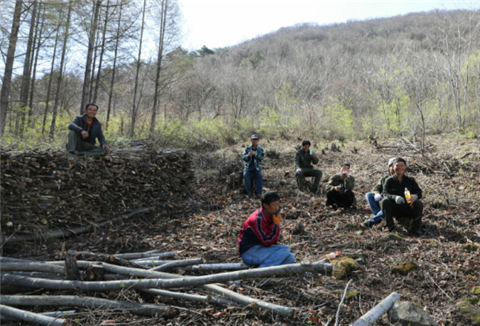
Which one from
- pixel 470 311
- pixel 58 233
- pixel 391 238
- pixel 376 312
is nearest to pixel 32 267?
pixel 58 233

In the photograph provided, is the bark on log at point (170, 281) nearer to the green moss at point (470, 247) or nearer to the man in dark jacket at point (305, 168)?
the green moss at point (470, 247)

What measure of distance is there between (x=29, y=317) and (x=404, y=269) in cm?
424

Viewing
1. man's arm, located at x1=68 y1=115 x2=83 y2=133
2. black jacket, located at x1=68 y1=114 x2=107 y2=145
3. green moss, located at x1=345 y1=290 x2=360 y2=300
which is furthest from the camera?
black jacket, located at x1=68 y1=114 x2=107 y2=145

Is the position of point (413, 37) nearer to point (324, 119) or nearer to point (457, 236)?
point (324, 119)

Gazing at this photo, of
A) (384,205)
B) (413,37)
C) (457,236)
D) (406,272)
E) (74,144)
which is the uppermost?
(413,37)

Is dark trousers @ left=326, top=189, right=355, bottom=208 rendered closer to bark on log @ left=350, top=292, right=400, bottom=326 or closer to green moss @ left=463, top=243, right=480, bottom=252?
green moss @ left=463, top=243, right=480, bottom=252

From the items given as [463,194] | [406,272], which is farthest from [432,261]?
[463,194]

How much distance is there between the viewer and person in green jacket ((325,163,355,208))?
7.05 m

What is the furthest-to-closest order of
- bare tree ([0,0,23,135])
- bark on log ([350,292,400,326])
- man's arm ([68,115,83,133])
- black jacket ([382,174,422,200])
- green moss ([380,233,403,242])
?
1. bare tree ([0,0,23,135])
2. man's arm ([68,115,83,133])
3. black jacket ([382,174,422,200])
4. green moss ([380,233,403,242])
5. bark on log ([350,292,400,326])

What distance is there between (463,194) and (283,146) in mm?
10365

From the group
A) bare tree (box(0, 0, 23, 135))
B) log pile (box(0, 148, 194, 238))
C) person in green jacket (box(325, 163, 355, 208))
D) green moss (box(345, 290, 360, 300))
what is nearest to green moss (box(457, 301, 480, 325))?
green moss (box(345, 290, 360, 300))

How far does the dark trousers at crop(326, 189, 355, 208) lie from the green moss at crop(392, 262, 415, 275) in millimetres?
3007

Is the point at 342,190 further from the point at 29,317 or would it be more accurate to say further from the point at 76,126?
the point at 29,317

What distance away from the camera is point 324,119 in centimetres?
2022
